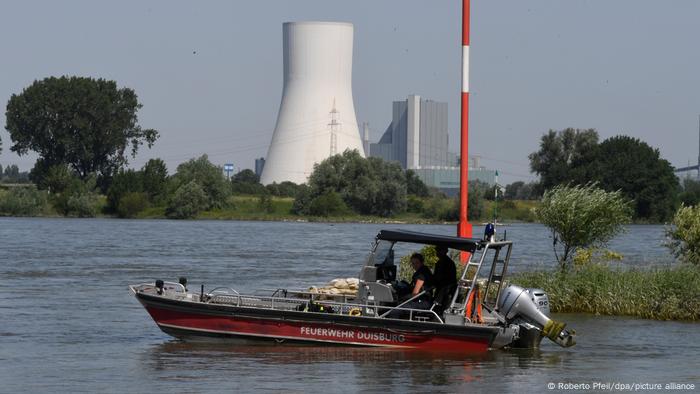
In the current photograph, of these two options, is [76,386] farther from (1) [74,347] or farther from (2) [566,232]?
(2) [566,232]

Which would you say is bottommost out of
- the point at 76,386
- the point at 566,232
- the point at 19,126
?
the point at 76,386

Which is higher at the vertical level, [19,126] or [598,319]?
[19,126]

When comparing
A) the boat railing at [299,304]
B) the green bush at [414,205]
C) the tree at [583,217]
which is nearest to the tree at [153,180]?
the green bush at [414,205]

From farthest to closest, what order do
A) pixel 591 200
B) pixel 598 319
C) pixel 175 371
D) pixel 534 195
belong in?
1. pixel 534 195
2. pixel 591 200
3. pixel 598 319
4. pixel 175 371

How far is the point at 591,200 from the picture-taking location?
31.3 m

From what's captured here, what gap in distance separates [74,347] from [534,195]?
3688 inches

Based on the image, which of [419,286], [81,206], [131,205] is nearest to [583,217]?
[419,286]

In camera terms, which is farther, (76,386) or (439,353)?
(439,353)

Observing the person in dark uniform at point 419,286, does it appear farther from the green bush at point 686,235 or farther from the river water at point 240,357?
the green bush at point 686,235

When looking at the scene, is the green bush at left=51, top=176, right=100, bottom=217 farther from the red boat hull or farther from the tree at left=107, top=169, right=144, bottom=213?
the red boat hull

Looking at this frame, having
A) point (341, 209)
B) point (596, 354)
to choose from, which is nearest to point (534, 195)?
point (341, 209)

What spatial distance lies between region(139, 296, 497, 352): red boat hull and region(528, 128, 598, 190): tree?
85.1 meters

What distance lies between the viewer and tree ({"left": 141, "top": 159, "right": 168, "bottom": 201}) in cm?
10906

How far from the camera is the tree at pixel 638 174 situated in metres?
100
